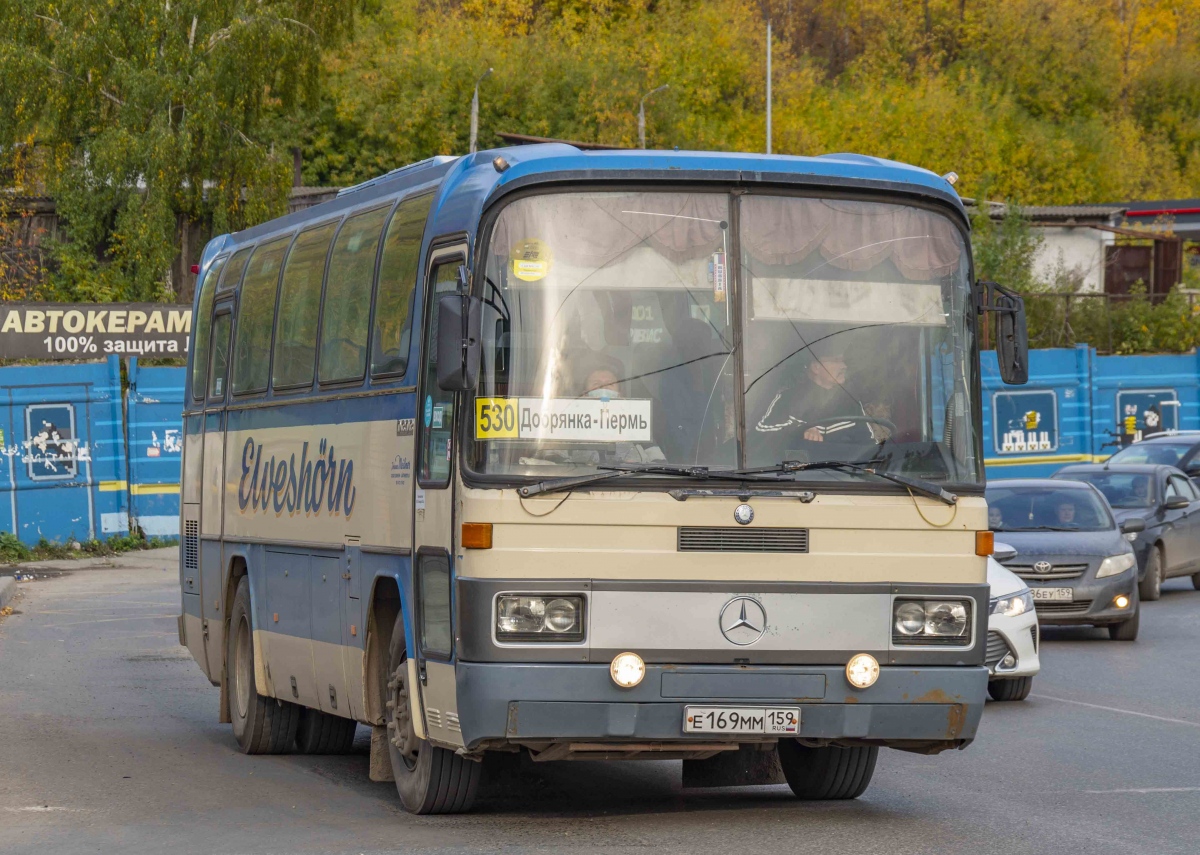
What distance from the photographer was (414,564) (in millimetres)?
8289

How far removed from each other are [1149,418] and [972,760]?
28.7m

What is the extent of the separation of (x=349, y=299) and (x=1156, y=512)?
14.9m

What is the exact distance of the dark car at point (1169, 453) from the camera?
26.8 meters

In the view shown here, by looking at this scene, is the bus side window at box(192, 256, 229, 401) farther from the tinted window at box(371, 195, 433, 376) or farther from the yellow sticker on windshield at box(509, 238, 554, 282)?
the yellow sticker on windshield at box(509, 238, 554, 282)

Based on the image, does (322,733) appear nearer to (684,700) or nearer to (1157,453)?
(684,700)

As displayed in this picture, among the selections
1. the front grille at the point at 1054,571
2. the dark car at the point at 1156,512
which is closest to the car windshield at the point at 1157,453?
the dark car at the point at 1156,512

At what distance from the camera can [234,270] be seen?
41.0 ft

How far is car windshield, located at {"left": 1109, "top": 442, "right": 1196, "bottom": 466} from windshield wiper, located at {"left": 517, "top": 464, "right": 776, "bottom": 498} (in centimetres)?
2036

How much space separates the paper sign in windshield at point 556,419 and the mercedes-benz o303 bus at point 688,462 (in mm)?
10

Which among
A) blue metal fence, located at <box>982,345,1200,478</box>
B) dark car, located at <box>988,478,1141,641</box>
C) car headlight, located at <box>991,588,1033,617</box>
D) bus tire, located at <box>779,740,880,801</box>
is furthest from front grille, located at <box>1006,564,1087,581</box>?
blue metal fence, located at <box>982,345,1200,478</box>

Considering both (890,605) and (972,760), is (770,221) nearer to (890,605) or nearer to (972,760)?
(890,605)

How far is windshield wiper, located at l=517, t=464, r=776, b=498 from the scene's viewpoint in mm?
7496

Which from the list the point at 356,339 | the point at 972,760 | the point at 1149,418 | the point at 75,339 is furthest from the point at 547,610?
the point at 1149,418

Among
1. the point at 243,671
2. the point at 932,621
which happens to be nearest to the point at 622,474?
the point at 932,621
